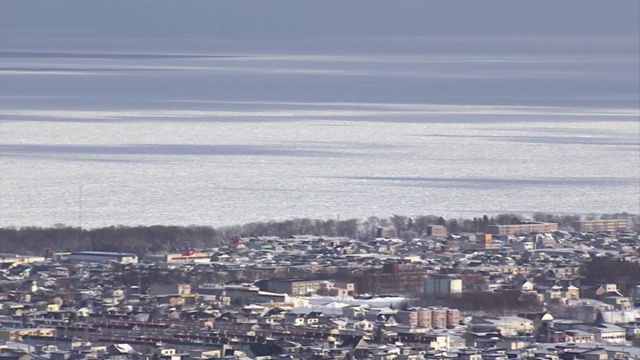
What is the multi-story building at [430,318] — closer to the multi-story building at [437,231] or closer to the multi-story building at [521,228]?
the multi-story building at [437,231]

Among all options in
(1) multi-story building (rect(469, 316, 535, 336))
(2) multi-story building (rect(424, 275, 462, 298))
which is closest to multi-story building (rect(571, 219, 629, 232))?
(2) multi-story building (rect(424, 275, 462, 298))

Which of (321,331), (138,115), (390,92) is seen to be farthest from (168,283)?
(390,92)

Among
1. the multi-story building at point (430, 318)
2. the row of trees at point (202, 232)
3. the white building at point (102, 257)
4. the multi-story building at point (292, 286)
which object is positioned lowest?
the multi-story building at point (430, 318)

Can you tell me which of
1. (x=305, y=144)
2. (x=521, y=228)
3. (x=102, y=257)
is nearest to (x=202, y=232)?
(x=102, y=257)

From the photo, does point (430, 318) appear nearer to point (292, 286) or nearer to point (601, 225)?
point (292, 286)

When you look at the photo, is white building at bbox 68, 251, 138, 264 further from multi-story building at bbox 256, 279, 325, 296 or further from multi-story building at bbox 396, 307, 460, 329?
multi-story building at bbox 396, 307, 460, 329

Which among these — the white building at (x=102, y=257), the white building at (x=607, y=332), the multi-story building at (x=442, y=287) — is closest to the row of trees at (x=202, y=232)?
the white building at (x=102, y=257)

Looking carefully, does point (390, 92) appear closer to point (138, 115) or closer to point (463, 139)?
point (138, 115)
